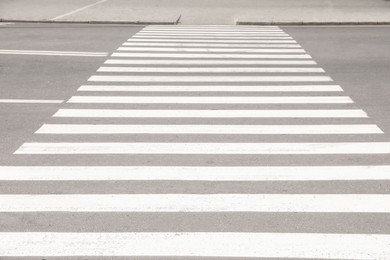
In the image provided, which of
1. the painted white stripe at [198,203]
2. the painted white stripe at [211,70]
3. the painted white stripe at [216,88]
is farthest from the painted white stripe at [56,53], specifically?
the painted white stripe at [198,203]

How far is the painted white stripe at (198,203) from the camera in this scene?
5980mm

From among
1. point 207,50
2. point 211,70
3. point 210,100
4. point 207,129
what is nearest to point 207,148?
point 207,129

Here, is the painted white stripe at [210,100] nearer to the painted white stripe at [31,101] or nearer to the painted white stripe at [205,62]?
the painted white stripe at [31,101]

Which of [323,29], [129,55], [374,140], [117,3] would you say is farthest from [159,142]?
[117,3]

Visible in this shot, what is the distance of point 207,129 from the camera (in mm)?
8672

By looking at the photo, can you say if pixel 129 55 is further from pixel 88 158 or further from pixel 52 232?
pixel 52 232

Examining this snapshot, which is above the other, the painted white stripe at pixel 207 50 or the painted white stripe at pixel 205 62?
the painted white stripe at pixel 205 62

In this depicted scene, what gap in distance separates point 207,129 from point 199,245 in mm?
3533

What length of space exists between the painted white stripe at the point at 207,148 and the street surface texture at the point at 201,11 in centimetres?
1281

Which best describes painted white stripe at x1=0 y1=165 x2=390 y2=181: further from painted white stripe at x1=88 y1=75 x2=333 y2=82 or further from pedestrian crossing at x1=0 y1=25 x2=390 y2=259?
painted white stripe at x1=88 y1=75 x2=333 y2=82

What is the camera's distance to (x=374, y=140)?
8133 millimetres

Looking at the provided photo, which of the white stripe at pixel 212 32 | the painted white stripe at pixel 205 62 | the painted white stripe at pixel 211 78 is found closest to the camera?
the painted white stripe at pixel 211 78

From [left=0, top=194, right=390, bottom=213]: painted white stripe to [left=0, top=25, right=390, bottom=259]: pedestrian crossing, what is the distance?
0.06 ft

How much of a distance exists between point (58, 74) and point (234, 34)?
6998 mm
